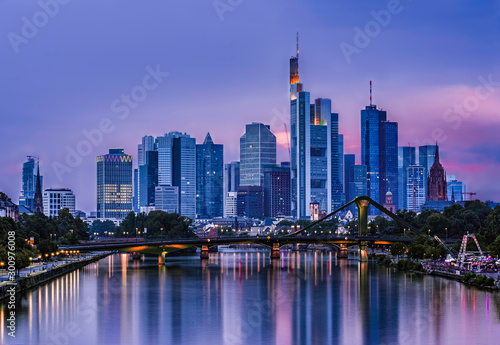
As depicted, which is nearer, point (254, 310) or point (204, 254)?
point (254, 310)

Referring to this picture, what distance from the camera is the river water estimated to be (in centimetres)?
6259

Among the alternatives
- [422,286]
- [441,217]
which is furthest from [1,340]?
[441,217]

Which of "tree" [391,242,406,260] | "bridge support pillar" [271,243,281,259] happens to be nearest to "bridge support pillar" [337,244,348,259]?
"bridge support pillar" [271,243,281,259]

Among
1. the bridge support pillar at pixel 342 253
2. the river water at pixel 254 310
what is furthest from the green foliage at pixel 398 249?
the river water at pixel 254 310

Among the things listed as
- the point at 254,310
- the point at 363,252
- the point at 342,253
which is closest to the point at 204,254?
the point at 342,253

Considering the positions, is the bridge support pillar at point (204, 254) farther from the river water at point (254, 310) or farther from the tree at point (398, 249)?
the river water at point (254, 310)

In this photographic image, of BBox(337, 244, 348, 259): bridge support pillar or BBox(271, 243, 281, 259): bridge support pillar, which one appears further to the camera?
BBox(271, 243, 281, 259): bridge support pillar

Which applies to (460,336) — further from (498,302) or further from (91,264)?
(91,264)

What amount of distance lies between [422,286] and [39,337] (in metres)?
47.9

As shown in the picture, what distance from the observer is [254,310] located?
3051 inches

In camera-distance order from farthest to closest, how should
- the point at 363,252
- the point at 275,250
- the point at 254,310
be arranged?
the point at 275,250 → the point at 363,252 → the point at 254,310

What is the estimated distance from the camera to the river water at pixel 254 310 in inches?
2464

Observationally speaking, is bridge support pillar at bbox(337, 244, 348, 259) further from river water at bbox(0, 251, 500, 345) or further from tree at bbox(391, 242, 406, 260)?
river water at bbox(0, 251, 500, 345)

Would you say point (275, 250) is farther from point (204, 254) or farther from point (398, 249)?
point (398, 249)
